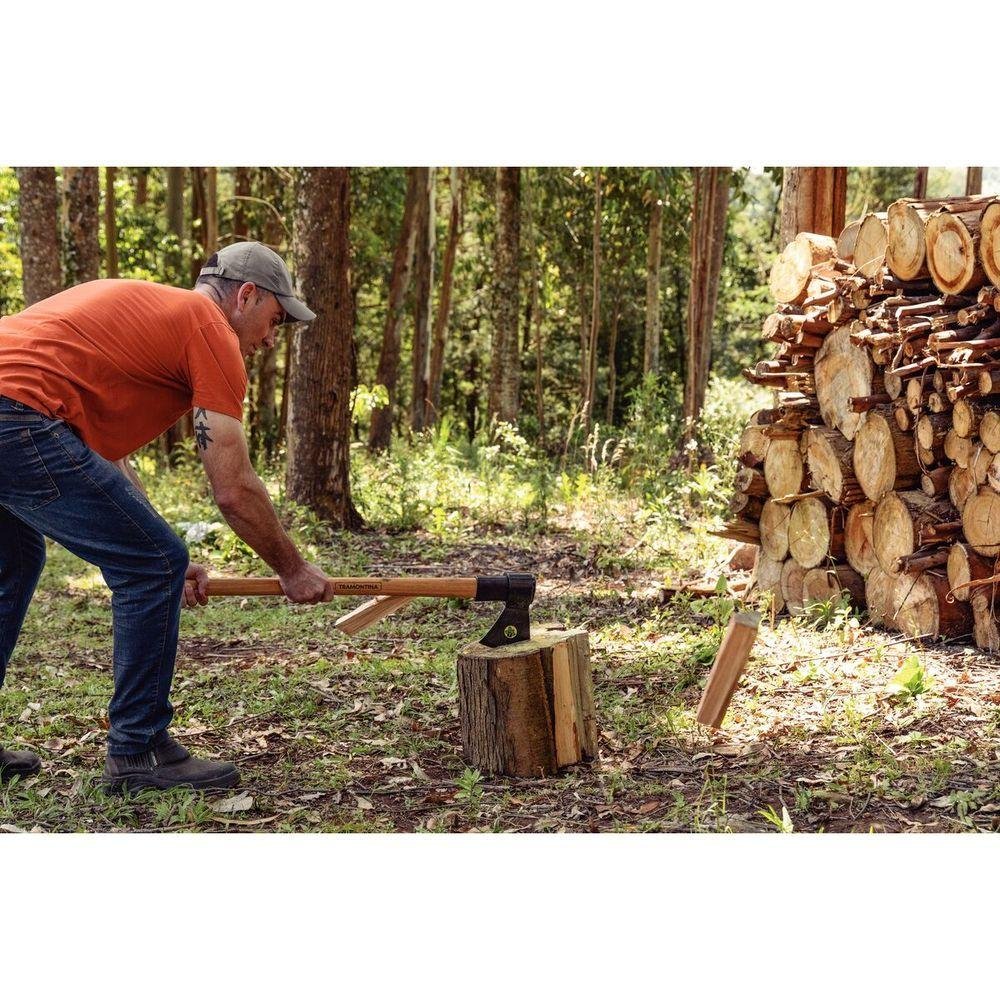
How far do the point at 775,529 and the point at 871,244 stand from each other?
5.57 feet

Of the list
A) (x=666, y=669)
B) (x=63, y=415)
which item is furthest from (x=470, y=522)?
(x=63, y=415)

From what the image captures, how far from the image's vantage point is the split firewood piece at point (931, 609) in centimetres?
549

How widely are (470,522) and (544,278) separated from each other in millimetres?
15616

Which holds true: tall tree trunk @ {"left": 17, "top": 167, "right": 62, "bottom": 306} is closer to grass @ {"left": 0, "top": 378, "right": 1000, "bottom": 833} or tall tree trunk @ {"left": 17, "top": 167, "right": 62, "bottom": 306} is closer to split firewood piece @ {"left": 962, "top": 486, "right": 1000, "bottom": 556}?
grass @ {"left": 0, "top": 378, "right": 1000, "bottom": 833}

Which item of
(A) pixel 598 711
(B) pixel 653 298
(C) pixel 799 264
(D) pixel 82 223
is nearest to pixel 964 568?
(A) pixel 598 711

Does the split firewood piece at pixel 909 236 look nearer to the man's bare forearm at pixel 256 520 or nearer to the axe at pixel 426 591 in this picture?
the axe at pixel 426 591

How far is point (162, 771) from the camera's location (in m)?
3.92

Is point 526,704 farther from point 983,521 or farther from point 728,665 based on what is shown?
point 983,521

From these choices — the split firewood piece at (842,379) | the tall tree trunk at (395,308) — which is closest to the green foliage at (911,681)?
the split firewood piece at (842,379)

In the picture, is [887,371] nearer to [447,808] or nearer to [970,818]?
[970,818]

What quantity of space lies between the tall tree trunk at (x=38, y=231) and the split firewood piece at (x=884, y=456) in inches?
307

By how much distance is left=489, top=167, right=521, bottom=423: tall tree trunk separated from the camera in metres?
14.2

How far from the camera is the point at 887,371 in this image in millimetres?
5750

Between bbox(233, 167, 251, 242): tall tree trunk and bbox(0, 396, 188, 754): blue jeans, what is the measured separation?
13.7 metres
